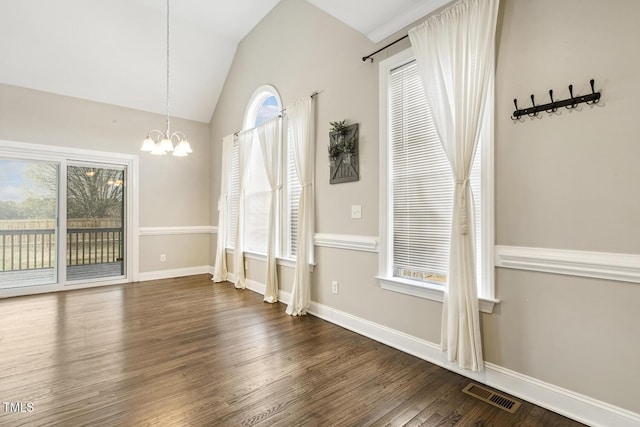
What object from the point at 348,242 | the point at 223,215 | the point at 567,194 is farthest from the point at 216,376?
the point at 223,215

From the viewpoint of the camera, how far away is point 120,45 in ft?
14.7

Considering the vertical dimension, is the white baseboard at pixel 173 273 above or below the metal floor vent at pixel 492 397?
above

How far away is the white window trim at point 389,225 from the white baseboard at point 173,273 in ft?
14.3

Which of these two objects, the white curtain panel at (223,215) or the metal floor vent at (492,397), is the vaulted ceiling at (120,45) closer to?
the white curtain panel at (223,215)

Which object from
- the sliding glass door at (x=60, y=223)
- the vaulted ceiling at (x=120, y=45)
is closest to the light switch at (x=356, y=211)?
the vaulted ceiling at (x=120, y=45)

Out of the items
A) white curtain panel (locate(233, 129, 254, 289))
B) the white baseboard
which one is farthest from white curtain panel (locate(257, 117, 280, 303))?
the white baseboard

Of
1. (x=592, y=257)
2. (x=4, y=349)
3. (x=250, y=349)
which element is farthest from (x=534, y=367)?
(x=4, y=349)

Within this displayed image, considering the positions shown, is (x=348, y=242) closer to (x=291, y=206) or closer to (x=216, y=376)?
(x=291, y=206)

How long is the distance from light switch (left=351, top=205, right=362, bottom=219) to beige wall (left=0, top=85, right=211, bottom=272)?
13.1ft

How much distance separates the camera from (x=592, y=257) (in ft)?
5.58

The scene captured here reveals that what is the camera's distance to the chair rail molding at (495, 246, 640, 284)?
1.60 m

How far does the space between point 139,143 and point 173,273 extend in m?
2.43

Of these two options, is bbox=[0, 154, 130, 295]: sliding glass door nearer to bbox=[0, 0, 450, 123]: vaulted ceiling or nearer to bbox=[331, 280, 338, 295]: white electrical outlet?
bbox=[0, 0, 450, 123]: vaulted ceiling

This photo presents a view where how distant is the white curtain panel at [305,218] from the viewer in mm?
3518
